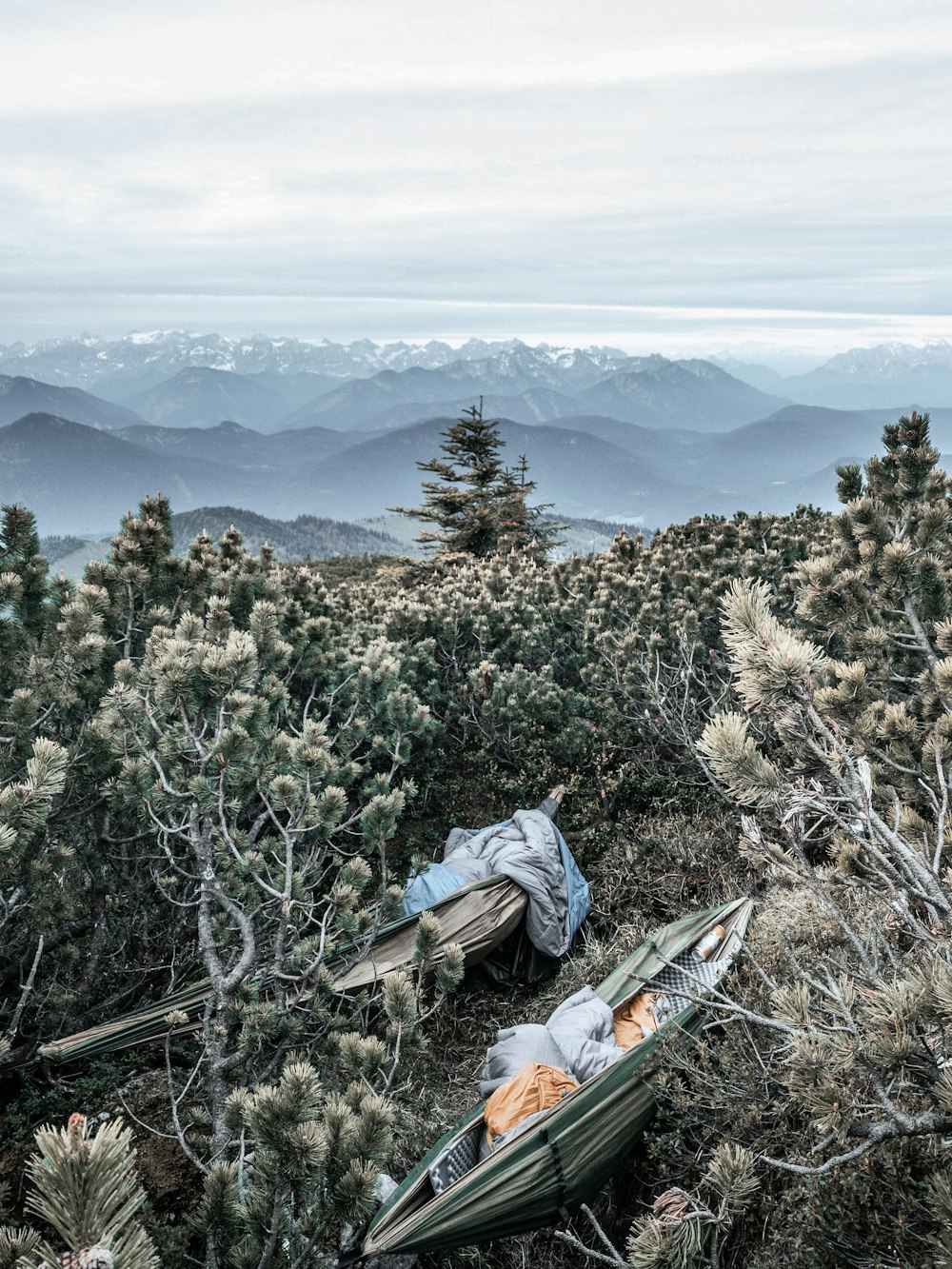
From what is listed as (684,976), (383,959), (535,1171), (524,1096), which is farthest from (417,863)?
(535,1171)

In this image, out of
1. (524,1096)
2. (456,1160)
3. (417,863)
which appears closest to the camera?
(456,1160)

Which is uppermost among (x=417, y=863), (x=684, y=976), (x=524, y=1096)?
(x=417, y=863)

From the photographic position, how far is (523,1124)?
3377 mm

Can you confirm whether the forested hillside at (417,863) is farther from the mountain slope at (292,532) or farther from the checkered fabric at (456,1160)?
the mountain slope at (292,532)

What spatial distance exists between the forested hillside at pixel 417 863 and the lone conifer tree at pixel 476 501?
12791 millimetres

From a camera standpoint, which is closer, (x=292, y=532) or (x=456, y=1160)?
(x=456, y=1160)

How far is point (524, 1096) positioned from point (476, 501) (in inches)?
767

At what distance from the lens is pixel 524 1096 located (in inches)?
143

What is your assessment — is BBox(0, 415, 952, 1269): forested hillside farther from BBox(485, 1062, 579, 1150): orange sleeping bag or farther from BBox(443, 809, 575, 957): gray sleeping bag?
BBox(485, 1062, 579, 1150): orange sleeping bag

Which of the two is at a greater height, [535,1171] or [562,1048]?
[535,1171]

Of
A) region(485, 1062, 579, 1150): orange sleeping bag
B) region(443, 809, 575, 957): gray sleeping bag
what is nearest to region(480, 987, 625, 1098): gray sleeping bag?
region(485, 1062, 579, 1150): orange sleeping bag

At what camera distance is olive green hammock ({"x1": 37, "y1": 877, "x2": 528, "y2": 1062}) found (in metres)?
4.08

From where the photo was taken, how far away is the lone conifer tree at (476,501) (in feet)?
68.1

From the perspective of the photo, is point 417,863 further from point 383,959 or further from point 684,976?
point 684,976
